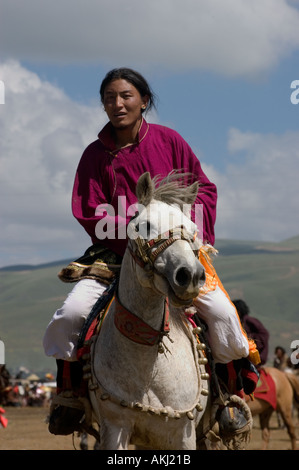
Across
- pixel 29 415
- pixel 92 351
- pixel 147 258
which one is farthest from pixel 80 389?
pixel 29 415

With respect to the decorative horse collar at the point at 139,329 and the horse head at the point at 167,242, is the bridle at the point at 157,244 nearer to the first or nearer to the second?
the horse head at the point at 167,242

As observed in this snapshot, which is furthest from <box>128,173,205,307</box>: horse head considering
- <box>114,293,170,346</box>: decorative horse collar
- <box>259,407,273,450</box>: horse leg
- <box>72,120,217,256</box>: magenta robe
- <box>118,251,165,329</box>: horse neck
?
<box>259,407,273,450</box>: horse leg

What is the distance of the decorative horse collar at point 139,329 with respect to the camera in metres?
5.58

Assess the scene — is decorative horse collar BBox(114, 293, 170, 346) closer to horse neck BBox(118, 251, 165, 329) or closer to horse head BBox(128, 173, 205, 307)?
horse neck BBox(118, 251, 165, 329)

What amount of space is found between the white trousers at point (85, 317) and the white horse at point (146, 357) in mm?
455

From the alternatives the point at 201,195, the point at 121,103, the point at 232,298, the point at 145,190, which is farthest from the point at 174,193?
the point at 232,298

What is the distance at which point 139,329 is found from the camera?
18.3 feet

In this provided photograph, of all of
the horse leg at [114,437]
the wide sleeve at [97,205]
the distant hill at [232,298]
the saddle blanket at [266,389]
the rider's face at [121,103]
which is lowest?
the distant hill at [232,298]

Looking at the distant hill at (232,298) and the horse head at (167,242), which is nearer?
the horse head at (167,242)

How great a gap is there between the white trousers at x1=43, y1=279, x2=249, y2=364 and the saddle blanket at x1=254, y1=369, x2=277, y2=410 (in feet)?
37.4

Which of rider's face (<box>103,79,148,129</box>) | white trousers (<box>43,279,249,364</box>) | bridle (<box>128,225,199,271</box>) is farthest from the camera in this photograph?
rider's face (<box>103,79,148,129</box>)

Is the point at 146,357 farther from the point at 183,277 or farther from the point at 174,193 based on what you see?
the point at 174,193

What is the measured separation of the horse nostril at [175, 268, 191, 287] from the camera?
16.3ft

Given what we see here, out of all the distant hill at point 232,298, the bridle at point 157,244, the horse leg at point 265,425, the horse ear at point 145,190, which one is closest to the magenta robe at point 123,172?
the horse ear at point 145,190
